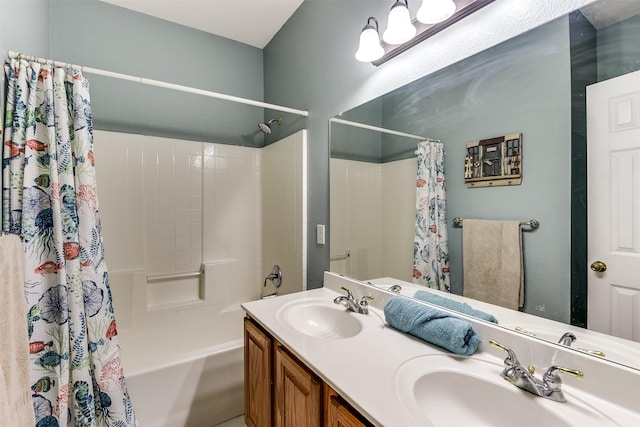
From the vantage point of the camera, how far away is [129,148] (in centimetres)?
199

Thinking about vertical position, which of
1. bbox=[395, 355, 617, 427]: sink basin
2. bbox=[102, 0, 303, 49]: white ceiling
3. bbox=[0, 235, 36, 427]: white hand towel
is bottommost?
bbox=[395, 355, 617, 427]: sink basin

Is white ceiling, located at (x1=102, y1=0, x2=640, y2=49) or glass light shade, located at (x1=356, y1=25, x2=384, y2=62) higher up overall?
Answer: white ceiling, located at (x1=102, y1=0, x2=640, y2=49)

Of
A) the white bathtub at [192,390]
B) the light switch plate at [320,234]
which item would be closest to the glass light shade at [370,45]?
the light switch plate at [320,234]

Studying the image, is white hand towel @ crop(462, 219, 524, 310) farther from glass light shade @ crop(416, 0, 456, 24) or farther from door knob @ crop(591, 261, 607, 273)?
glass light shade @ crop(416, 0, 456, 24)

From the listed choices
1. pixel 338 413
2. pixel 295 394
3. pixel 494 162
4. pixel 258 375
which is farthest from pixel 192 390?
pixel 494 162

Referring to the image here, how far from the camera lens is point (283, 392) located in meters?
1.04

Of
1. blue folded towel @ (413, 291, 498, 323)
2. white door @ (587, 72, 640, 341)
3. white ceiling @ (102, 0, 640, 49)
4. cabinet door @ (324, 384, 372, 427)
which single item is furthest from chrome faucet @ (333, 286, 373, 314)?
white ceiling @ (102, 0, 640, 49)

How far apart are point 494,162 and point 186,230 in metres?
2.06

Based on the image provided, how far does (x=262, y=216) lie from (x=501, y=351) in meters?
1.99

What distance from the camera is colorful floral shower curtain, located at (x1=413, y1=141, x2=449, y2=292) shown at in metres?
1.08

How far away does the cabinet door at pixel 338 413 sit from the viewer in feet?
2.27

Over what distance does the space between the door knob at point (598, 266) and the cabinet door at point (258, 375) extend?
105cm

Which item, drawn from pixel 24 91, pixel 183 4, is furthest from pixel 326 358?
pixel 183 4

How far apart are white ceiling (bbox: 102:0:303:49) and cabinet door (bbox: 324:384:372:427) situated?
2204 millimetres
